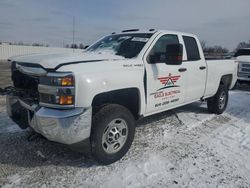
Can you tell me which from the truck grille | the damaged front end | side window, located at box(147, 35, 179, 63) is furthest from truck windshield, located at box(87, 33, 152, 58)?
the truck grille

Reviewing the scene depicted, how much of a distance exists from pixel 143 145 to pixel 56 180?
5.46ft

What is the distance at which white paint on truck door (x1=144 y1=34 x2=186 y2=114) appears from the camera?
→ 420cm

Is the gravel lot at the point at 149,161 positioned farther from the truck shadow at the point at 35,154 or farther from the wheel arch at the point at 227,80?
the wheel arch at the point at 227,80

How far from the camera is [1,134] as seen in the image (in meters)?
4.70

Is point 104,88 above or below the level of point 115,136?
above

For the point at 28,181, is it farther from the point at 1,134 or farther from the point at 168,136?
the point at 168,136

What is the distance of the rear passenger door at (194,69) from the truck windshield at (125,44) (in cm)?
111

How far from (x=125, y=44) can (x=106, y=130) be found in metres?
1.75

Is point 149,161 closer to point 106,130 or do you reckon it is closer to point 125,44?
point 106,130

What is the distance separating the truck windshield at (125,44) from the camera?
4344 mm

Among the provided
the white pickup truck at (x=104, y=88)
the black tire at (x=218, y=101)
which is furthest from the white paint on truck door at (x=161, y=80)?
the black tire at (x=218, y=101)

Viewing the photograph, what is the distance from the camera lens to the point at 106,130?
3.58 m

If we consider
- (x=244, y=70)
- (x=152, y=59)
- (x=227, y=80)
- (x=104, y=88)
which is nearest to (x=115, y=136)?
(x=104, y=88)

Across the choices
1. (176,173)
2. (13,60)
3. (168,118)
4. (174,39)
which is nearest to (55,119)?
(13,60)
